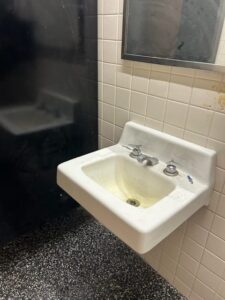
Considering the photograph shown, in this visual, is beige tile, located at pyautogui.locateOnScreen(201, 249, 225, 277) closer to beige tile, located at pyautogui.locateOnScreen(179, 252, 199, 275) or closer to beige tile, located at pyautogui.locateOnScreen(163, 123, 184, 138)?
beige tile, located at pyautogui.locateOnScreen(179, 252, 199, 275)

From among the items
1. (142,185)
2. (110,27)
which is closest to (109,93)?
(110,27)

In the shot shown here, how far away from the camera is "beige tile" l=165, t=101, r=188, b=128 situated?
91cm

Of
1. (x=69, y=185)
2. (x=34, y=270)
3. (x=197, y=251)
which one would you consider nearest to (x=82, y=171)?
(x=69, y=185)

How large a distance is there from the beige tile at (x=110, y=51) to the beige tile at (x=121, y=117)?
0.24 meters

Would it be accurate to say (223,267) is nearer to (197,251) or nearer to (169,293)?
(197,251)

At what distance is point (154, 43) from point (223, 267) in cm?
96

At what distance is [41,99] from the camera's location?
3.58 ft

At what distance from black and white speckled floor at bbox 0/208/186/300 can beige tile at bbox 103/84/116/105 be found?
88 cm

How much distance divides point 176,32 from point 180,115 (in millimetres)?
307

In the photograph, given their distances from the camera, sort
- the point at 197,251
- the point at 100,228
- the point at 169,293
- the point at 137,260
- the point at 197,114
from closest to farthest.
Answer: the point at 197,114, the point at 197,251, the point at 169,293, the point at 137,260, the point at 100,228

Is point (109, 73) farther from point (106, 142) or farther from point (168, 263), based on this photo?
point (168, 263)

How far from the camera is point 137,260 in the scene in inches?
53.1

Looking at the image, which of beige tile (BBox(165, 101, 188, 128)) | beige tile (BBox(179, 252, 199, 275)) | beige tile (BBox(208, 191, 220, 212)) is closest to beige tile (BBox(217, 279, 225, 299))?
beige tile (BBox(179, 252, 199, 275))

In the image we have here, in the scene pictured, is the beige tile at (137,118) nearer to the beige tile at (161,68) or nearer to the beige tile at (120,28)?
the beige tile at (161,68)
